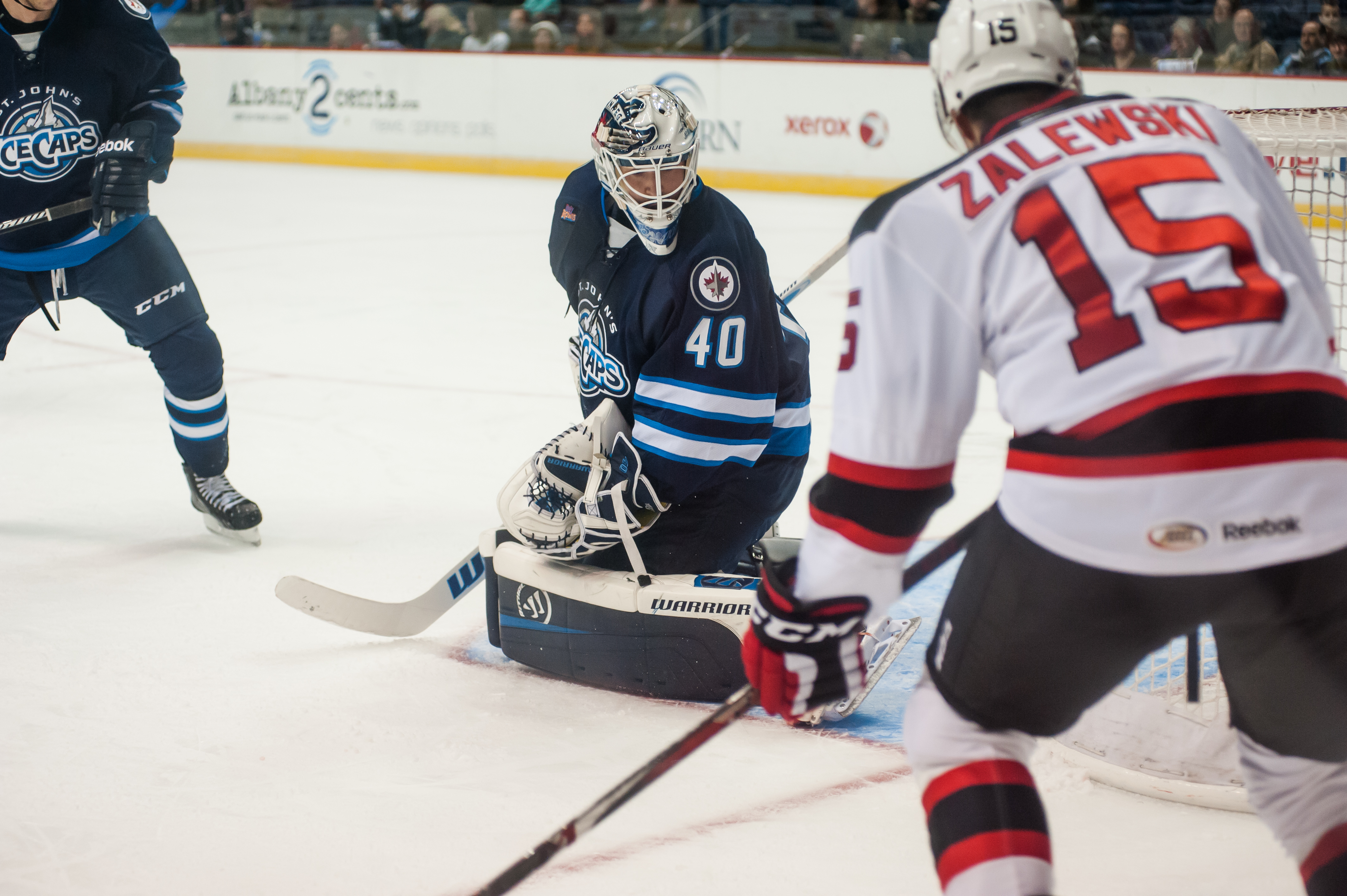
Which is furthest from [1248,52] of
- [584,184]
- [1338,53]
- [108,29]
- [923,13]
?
[108,29]

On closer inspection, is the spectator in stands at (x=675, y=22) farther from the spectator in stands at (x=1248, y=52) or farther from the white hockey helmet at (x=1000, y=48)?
the white hockey helmet at (x=1000, y=48)

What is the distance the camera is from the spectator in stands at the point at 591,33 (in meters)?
9.44

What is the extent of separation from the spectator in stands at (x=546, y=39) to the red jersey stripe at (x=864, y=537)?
8.98 m

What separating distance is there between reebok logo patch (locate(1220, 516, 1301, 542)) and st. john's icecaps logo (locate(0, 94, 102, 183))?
2.62 metres

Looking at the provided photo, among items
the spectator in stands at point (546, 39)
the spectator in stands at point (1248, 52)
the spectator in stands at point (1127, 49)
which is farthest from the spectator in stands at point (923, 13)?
the spectator in stands at point (546, 39)

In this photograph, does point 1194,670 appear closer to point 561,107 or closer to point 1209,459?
point 1209,459

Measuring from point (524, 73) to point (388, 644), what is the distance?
7.85m

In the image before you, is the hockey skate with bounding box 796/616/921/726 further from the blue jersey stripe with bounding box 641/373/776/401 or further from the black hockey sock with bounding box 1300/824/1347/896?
the black hockey sock with bounding box 1300/824/1347/896

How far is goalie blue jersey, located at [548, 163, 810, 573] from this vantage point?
80.0 inches

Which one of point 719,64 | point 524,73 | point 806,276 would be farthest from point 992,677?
point 524,73

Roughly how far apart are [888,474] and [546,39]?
9052 millimetres

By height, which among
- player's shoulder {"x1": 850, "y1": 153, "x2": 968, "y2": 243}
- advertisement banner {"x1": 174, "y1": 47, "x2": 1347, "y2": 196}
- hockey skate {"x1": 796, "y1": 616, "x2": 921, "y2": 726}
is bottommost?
advertisement banner {"x1": 174, "y1": 47, "x2": 1347, "y2": 196}

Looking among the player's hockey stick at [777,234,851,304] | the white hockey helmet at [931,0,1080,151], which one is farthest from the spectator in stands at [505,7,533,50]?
the white hockey helmet at [931,0,1080,151]

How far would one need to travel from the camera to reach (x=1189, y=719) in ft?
5.80
